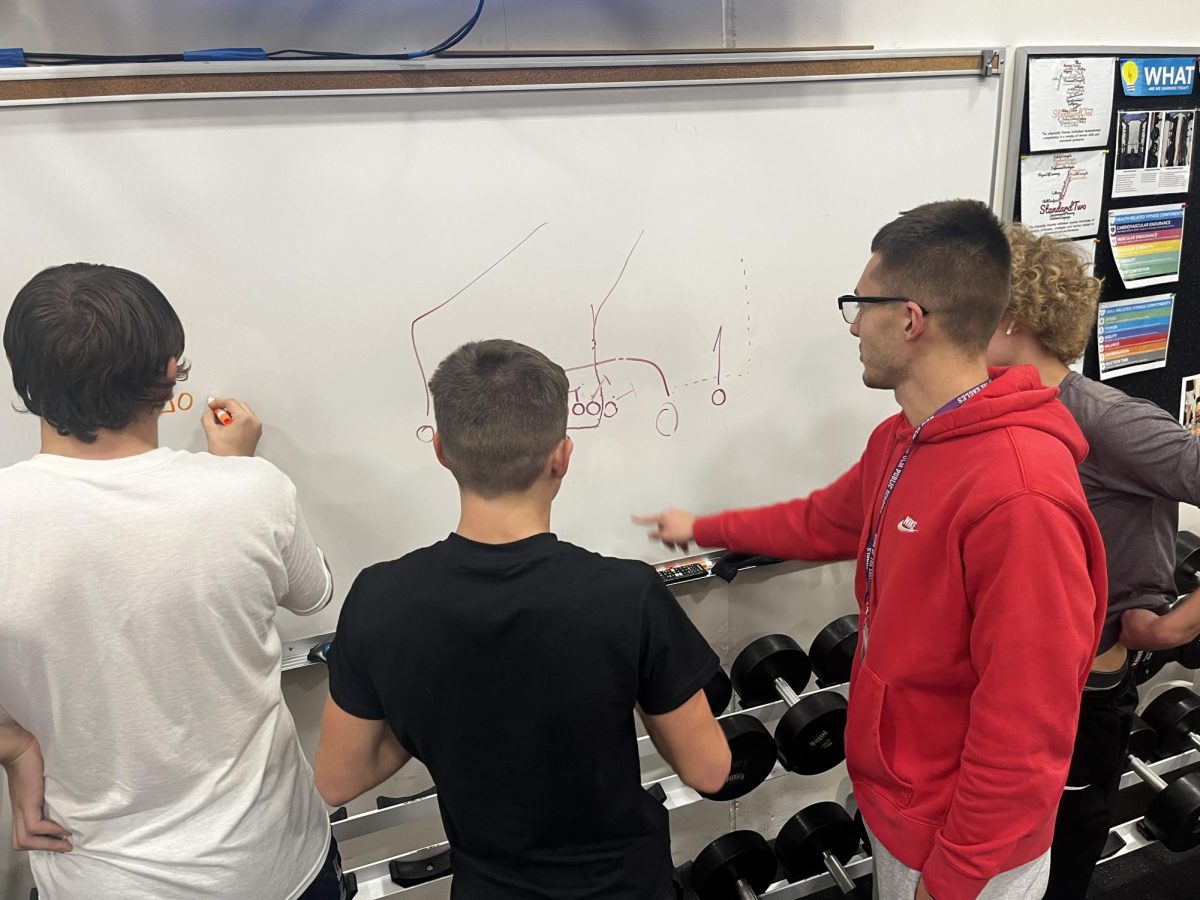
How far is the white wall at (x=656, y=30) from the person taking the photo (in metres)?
1.15

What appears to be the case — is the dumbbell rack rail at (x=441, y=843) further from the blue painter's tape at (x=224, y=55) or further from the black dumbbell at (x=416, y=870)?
the blue painter's tape at (x=224, y=55)

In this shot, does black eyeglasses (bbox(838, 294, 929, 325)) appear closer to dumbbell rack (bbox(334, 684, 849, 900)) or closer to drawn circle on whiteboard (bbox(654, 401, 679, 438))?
drawn circle on whiteboard (bbox(654, 401, 679, 438))

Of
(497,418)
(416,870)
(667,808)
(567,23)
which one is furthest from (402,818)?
(567,23)

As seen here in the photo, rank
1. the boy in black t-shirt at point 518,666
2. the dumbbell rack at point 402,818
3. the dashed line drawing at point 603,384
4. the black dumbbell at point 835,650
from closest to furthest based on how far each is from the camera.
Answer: the boy in black t-shirt at point 518,666, the dashed line drawing at point 603,384, the dumbbell rack at point 402,818, the black dumbbell at point 835,650

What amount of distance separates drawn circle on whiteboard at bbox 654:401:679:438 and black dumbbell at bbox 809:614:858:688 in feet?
2.09

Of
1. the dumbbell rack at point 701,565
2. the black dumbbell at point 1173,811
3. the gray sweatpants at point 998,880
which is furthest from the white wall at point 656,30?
the black dumbbell at point 1173,811

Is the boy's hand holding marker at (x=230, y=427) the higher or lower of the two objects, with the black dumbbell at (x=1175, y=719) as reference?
higher

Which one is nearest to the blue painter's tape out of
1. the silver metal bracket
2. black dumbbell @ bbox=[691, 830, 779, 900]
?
the silver metal bracket

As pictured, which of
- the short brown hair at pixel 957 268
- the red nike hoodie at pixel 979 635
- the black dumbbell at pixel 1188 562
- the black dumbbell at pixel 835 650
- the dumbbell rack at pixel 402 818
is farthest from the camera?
the black dumbbell at pixel 1188 562

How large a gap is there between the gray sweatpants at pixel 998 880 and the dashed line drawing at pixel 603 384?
2.79ft

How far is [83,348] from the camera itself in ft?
2.86

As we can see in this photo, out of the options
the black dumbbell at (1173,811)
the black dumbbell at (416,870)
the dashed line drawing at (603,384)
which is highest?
the dashed line drawing at (603,384)

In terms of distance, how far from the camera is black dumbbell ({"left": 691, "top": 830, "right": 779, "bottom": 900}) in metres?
1.69

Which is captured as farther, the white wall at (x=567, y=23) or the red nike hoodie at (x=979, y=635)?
the white wall at (x=567, y=23)
